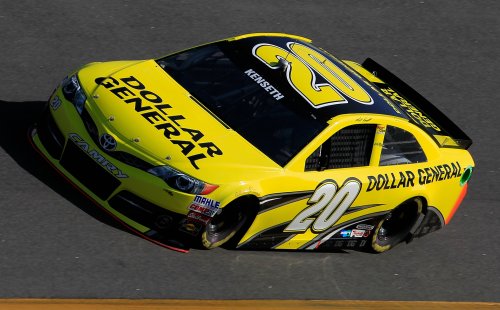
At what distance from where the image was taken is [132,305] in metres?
7.73

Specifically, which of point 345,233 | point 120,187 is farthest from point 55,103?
point 345,233

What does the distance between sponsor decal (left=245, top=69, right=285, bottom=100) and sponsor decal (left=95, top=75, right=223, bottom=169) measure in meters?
0.83

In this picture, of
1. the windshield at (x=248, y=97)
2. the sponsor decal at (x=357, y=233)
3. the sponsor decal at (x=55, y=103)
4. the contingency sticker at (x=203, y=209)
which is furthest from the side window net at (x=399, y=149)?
the sponsor decal at (x=55, y=103)

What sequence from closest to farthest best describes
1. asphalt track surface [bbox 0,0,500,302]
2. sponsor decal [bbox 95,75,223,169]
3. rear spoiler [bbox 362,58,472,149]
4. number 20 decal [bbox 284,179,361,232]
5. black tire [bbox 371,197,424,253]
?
asphalt track surface [bbox 0,0,500,302] → sponsor decal [bbox 95,75,223,169] → number 20 decal [bbox 284,179,361,232] → black tire [bbox 371,197,424,253] → rear spoiler [bbox 362,58,472,149]

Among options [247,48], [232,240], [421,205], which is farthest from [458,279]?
[247,48]

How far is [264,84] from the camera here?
9016 millimetres

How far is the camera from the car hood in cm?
817

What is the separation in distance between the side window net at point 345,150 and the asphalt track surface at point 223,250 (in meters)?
0.91

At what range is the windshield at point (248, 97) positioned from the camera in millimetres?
8602

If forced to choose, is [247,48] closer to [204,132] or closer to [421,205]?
[204,132]

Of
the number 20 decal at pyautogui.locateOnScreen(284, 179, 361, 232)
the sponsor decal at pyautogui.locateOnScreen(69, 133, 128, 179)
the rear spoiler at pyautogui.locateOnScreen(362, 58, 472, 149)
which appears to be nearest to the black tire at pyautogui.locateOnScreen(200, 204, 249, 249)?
the number 20 decal at pyautogui.locateOnScreen(284, 179, 361, 232)

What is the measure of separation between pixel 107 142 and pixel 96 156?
151 millimetres

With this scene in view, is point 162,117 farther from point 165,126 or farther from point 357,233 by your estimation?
point 357,233

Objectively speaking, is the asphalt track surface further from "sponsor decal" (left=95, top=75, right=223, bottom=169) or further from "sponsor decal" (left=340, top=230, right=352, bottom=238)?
"sponsor decal" (left=95, top=75, right=223, bottom=169)
